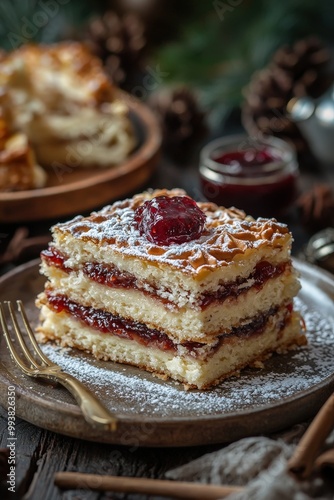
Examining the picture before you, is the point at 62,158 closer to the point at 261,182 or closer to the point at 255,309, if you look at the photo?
the point at 261,182

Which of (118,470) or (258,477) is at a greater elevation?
(258,477)

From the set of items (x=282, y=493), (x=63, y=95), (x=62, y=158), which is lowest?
(x=62, y=158)

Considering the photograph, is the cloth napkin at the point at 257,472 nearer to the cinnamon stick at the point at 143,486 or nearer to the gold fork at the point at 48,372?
the cinnamon stick at the point at 143,486

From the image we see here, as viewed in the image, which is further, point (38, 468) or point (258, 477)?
point (38, 468)

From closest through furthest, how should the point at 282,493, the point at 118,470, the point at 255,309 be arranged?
the point at 282,493, the point at 118,470, the point at 255,309

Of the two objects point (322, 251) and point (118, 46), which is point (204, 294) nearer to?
point (322, 251)

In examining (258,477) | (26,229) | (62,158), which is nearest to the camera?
(258,477)

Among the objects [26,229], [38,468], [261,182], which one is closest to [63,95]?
[26,229]
